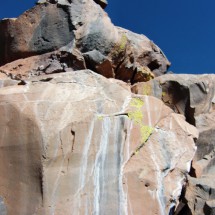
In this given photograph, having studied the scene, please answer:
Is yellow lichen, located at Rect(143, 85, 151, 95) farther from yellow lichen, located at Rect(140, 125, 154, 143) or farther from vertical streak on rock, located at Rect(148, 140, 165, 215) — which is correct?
vertical streak on rock, located at Rect(148, 140, 165, 215)

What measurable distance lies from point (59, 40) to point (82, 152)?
3.94m

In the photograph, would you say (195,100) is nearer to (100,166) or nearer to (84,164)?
(100,166)

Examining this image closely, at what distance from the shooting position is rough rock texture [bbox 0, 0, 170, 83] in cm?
1084

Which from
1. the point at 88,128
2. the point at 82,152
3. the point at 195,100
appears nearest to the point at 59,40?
the point at 88,128

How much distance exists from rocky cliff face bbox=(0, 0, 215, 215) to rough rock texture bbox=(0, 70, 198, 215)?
0.06 ft

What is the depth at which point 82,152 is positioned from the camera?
8164 millimetres

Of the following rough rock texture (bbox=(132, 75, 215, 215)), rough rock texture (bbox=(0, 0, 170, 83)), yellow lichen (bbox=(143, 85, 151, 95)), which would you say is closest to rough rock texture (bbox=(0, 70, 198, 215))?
rough rock texture (bbox=(0, 0, 170, 83))

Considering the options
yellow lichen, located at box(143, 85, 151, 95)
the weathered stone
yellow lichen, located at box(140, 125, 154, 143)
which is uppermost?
yellow lichen, located at box(143, 85, 151, 95)

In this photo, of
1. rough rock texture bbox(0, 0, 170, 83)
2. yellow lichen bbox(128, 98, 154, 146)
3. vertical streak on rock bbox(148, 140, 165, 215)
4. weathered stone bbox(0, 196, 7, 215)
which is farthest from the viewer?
rough rock texture bbox(0, 0, 170, 83)

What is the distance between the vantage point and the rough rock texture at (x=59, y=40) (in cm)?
1084

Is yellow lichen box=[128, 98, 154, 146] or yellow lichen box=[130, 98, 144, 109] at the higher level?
yellow lichen box=[130, 98, 144, 109]

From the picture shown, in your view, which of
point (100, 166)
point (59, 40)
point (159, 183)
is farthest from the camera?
point (59, 40)

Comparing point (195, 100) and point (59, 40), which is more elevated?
point (59, 40)

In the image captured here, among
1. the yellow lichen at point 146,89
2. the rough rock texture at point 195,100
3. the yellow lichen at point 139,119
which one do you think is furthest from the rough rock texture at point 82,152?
the yellow lichen at point 146,89
